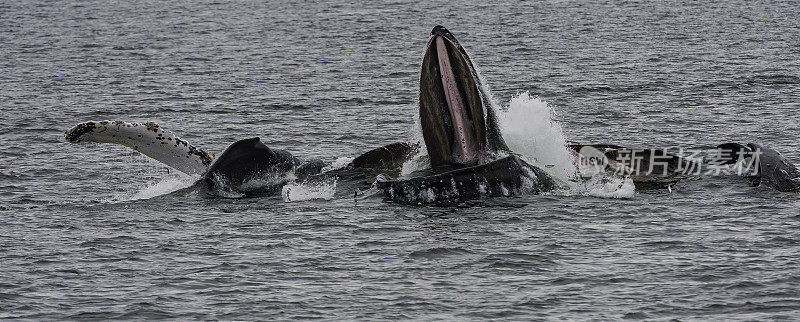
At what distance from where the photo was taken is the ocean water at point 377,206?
18.6 metres

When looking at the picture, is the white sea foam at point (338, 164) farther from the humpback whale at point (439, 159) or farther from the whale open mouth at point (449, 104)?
the whale open mouth at point (449, 104)

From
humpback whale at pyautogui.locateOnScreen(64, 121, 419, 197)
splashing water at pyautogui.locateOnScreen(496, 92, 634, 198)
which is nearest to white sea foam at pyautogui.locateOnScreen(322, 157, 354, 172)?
humpback whale at pyautogui.locateOnScreen(64, 121, 419, 197)

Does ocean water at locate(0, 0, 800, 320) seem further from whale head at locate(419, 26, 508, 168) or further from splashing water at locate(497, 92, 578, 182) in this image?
splashing water at locate(497, 92, 578, 182)

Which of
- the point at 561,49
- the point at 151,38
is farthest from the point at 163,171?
the point at 151,38

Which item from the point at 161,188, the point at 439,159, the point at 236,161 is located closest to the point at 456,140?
the point at 439,159

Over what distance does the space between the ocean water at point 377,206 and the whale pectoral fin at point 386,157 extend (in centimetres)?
204

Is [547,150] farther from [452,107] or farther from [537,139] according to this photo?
[452,107]

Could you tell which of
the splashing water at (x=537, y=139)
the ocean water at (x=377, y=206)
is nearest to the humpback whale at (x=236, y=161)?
the ocean water at (x=377, y=206)

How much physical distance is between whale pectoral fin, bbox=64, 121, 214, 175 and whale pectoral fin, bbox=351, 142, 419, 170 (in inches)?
122

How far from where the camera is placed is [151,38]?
6788 cm

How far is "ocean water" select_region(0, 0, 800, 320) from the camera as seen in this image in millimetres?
18594

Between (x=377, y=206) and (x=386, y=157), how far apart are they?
268cm

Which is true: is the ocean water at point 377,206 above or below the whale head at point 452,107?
below

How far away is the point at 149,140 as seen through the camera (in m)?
25.8
